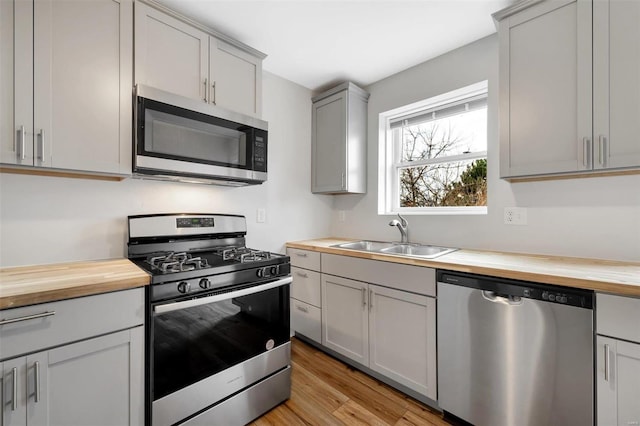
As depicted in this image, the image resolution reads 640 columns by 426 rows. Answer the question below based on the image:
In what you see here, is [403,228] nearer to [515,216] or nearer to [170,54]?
[515,216]

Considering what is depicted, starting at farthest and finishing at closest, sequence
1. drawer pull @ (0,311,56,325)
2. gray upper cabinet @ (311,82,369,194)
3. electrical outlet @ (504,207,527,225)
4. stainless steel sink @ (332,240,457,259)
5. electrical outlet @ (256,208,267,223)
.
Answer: gray upper cabinet @ (311,82,369,194)
electrical outlet @ (256,208,267,223)
stainless steel sink @ (332,240,457,259)
electrical outlet @ (504,207,527,225)
drawer pull @ (0,311,56,325)

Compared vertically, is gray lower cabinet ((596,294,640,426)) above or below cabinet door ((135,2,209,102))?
below

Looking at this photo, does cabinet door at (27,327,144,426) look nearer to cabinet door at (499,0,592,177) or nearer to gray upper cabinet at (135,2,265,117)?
gray upper cabinet at (135,2,265,117)

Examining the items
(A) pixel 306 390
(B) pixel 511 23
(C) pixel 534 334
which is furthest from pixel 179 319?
(B) pixel 511 23

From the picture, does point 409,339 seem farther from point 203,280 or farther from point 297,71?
point 297,71

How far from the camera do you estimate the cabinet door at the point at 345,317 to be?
1.99 meters

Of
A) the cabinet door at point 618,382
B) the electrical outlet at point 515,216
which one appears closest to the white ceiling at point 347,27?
the electrical outlet at point 515,216

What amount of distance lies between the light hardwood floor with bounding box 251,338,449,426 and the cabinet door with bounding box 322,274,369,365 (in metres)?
0.17

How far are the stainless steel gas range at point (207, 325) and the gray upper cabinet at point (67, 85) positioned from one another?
1.67 ft

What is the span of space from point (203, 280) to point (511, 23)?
2258 mm

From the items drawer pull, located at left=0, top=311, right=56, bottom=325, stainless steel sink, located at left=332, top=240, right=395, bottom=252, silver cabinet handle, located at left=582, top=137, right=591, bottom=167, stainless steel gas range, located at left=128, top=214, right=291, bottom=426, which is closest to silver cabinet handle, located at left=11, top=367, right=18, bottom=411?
drawer pull, located at left=0, top=311, right=56, bottom=325

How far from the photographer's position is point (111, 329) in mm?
1146

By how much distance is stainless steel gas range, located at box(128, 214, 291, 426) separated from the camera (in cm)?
128

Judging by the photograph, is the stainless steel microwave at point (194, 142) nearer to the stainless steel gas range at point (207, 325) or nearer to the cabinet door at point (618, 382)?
the stainless steel gas range at point (207, 325)
